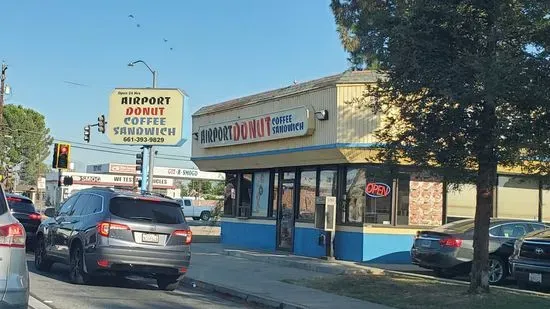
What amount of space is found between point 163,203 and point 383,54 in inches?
198

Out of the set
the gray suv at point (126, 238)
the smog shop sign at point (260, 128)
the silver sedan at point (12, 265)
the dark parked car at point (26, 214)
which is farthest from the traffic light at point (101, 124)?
the silver sedan at point (12, 265)

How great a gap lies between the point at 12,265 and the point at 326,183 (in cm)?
1413

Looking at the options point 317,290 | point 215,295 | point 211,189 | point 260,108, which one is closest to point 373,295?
point 317,290

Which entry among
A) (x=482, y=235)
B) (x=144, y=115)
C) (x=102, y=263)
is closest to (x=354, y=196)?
(x=482, y=235)

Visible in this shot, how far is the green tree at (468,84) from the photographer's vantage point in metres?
10.2

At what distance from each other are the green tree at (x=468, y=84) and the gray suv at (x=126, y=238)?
4300 millimetres

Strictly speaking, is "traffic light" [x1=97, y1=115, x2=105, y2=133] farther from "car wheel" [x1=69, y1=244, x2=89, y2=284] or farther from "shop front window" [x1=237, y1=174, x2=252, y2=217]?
"car wheel" [x1=69, y1=244, x2=89, y2=284]

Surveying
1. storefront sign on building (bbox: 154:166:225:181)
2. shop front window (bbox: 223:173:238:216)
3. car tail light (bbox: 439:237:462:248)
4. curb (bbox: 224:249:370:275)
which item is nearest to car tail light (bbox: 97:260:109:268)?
curb (bbox: 224:249:370:275)

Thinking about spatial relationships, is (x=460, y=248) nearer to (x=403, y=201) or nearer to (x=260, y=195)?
(x=403, y=201)

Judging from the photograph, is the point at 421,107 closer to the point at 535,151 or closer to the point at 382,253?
the point at 535,151

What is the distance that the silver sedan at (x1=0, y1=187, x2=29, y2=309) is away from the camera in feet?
21.1

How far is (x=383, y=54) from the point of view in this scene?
1136 cm

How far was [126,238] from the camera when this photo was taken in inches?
476

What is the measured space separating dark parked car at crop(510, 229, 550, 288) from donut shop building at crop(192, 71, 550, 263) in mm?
2885
